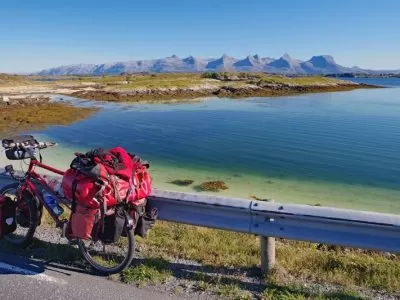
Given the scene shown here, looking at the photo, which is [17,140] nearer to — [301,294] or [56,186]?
[56,186]

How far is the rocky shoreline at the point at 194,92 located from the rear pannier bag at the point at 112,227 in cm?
6026

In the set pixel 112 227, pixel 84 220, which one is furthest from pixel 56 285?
pixel 112 227

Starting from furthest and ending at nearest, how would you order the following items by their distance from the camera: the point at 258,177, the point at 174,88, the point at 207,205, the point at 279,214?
the point at 174,88, the point at 258,177, the point at 207,205, the point at 279,214

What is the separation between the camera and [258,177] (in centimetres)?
1827

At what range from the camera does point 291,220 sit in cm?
487

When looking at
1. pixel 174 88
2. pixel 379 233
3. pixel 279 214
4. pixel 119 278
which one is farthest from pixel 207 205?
pixel 174 88

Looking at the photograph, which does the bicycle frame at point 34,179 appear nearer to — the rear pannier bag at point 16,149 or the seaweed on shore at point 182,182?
the rear pannier bag at point 16,149

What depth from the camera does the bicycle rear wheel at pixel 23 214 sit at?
5.90m

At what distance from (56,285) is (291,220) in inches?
107

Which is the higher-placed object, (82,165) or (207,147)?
(82,165)

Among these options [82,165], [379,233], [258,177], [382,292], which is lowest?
[258,177]

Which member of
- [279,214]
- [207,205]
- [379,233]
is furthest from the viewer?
[207,205]

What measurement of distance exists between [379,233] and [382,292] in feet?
2.47

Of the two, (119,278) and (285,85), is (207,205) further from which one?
(285,85)
